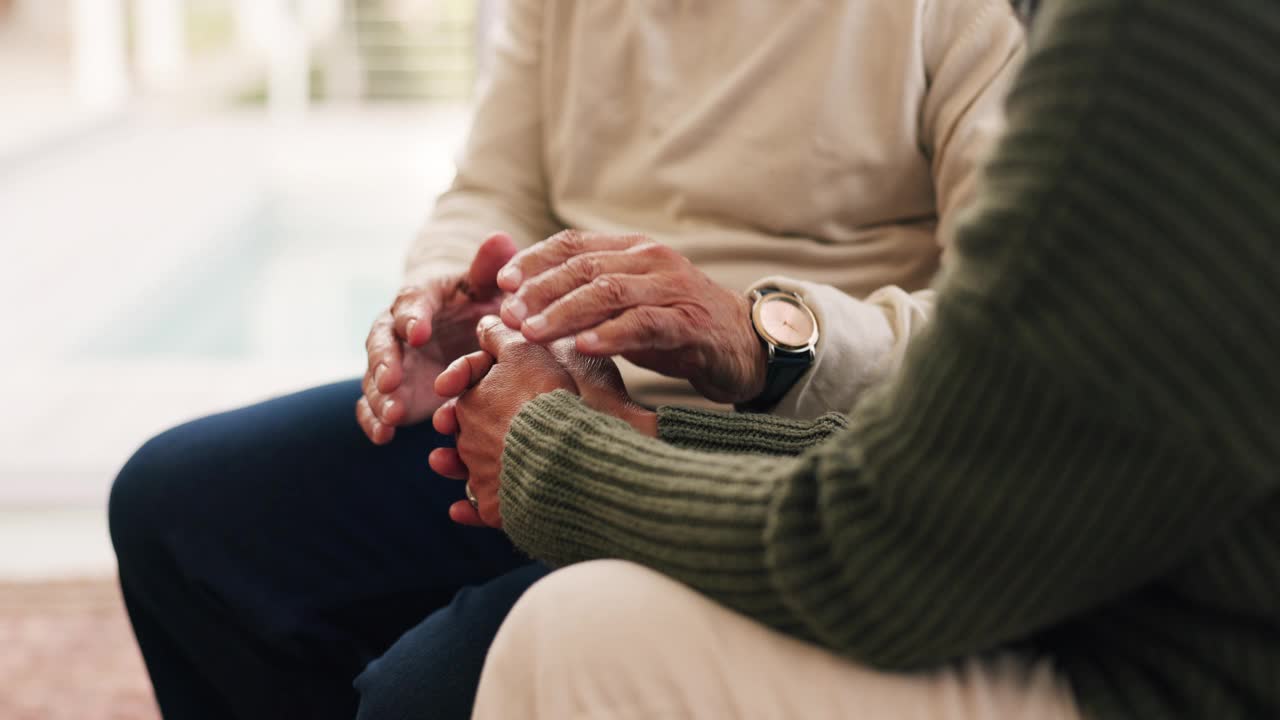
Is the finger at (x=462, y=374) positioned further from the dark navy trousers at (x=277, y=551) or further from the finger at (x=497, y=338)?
the dark navy trousers at (x=277, y=551)

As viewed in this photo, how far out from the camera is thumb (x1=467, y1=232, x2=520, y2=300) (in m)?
0.91

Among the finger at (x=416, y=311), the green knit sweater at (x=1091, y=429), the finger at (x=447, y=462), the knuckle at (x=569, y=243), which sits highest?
the green knit sweater at (x=1091, y=429)

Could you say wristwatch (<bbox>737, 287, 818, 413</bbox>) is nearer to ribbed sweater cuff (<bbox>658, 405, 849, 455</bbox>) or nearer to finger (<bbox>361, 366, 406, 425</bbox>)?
ribbed sweater cuff (<bbox>658, 405, 849, 455</bbox>)

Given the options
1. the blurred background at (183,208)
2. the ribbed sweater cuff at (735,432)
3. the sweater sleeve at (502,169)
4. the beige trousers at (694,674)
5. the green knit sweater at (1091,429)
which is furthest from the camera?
the blurred background at (183,208)

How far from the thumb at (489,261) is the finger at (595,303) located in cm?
16

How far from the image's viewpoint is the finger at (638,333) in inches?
29.7

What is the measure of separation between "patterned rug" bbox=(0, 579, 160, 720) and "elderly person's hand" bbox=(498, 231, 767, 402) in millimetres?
910

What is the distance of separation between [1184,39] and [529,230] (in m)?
0.86

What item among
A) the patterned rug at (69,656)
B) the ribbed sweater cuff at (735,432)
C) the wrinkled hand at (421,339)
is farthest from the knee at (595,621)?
the patterned rug at (69,656)

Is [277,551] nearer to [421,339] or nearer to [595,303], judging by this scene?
[421,339]

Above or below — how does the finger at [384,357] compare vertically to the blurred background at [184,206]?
above

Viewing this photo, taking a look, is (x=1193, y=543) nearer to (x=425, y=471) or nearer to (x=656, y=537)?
(x=656, y=537)

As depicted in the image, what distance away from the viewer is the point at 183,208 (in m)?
4.21

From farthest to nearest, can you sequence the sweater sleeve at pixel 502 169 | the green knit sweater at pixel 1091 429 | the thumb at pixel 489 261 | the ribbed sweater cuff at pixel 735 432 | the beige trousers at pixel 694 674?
the sweater sleeve at pixel 502 169, the thumb at pixel 489 261, the ribbed sweater cuff at pixel 735 432, the beige trousers at pixel 694 674, the green knit sweater at pixel 1091 429
